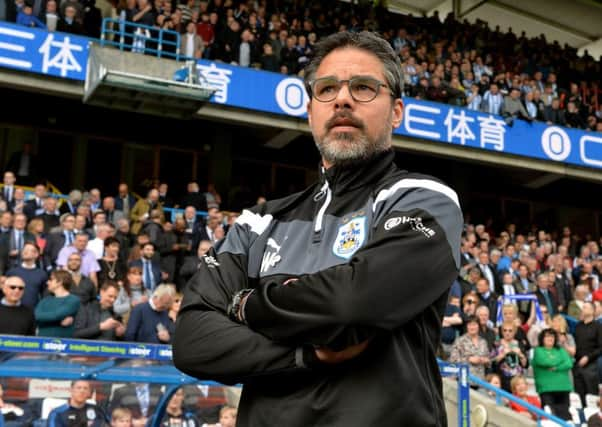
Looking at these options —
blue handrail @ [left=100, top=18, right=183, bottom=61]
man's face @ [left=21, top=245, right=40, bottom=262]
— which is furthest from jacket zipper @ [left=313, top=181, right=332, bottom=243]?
blue handrail @ [left=100, top=18, right=183, bottom=61]

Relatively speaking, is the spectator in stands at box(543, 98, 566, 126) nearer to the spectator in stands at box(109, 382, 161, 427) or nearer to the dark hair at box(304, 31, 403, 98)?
the spectator in stands at box(109, 382, 161, 427)

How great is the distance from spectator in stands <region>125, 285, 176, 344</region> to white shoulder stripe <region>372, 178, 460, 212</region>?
17.8 feet

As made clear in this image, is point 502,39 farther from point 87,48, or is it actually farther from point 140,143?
point 87,48

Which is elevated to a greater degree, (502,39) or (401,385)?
(502,39)

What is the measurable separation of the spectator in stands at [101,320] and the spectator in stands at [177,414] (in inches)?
66.9

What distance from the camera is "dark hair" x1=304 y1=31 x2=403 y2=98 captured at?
6.01 feet

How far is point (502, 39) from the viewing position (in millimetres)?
21188

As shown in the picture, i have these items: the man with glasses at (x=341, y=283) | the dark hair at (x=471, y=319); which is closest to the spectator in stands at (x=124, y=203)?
the dark hair at (x=471, y=319)

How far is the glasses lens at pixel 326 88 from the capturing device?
71.0 inches

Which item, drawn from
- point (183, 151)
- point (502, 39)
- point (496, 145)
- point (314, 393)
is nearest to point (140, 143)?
point (183, 151)

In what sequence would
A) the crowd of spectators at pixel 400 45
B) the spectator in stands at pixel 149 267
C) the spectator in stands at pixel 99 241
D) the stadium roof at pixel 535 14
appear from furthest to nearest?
1. the stadium roof at pixel 535 14
2. the crowd of spectators at pixel 400 45
3. the spectator in stands at pixel 149 267
4. the spectator in stands at pixel 99 241

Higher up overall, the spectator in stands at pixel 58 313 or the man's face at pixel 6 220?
the man's face at pixel 6 220

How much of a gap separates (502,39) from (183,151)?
391 inches

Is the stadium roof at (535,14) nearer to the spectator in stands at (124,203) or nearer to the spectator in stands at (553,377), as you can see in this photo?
the spectator in stands at (124,203)
